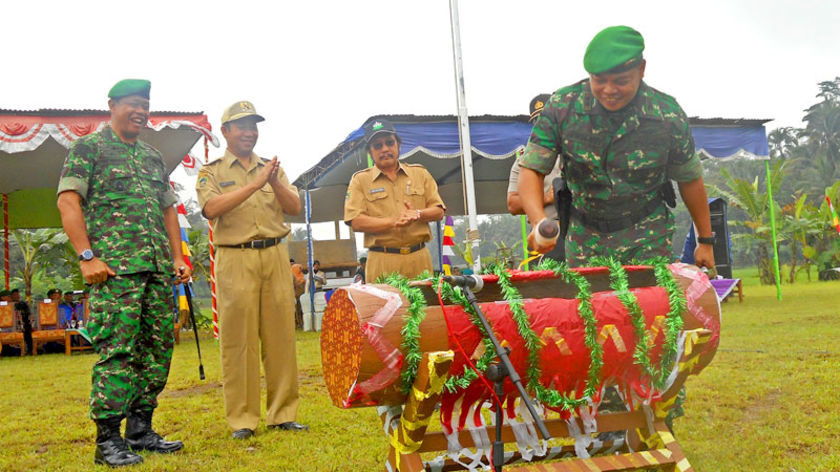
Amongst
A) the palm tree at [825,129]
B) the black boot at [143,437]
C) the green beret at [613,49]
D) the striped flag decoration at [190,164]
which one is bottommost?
the black boot at [143,437]

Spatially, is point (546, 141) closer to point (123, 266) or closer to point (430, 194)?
point (430, 194)

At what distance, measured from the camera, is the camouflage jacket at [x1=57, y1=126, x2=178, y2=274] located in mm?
3629

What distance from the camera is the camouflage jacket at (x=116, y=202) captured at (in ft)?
11.9

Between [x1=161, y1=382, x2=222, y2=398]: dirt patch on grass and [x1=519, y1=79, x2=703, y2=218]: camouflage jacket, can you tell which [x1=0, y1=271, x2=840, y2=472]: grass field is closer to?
[x1=161, y1=382, x2=222, y2=398]: dirt patch on grass

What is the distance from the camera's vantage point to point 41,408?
5.68 metres

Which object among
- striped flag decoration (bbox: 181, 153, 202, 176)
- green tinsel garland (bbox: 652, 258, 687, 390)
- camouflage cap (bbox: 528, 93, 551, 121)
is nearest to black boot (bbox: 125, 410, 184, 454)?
green tinsel garland (bbox: 652, 258, 687, 390)

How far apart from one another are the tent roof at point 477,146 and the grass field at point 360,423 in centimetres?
429

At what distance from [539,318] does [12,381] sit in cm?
764

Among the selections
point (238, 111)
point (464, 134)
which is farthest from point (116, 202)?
point (464, 134)

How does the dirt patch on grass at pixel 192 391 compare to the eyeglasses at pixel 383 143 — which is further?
the dirt patch on grass at pixel 192 391

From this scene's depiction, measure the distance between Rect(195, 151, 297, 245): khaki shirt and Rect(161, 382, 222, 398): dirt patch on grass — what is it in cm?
229

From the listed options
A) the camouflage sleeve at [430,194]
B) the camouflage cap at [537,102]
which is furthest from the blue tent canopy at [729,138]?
the camouflage sleeve at [430,194]

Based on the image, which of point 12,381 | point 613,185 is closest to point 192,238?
point 12,381

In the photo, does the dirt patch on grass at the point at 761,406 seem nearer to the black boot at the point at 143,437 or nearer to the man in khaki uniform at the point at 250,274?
the man in khaki uniform at the point at 250,274
